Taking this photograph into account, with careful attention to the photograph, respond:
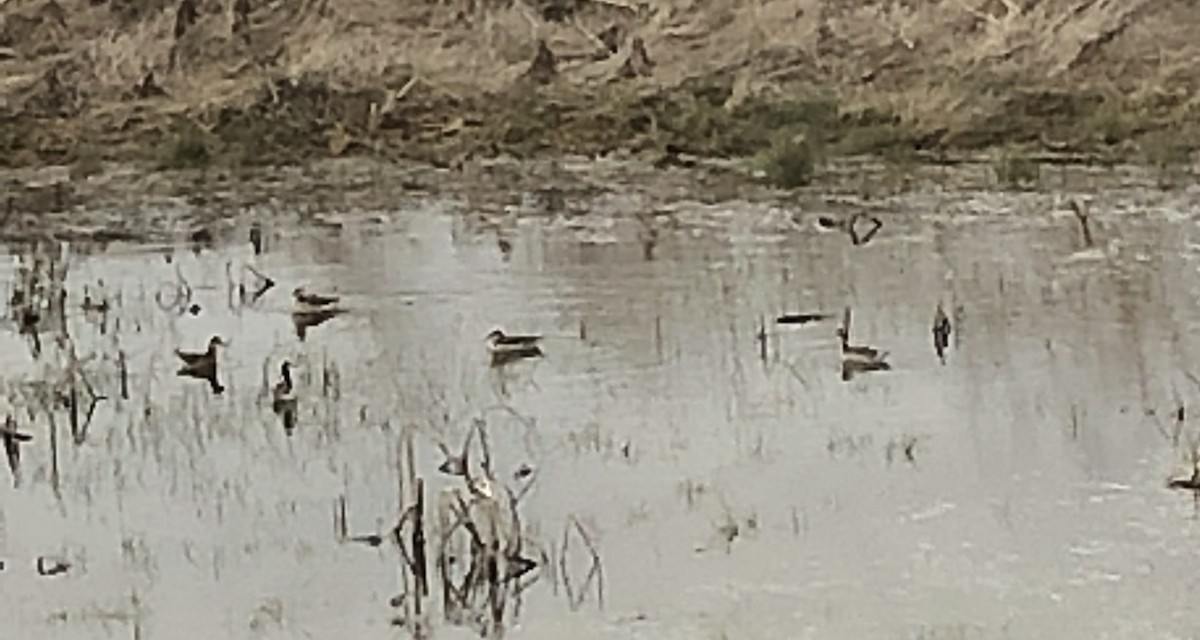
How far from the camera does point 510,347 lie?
8.90m

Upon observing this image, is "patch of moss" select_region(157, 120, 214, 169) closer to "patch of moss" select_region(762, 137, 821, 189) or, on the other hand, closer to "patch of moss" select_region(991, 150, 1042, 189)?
"patch of moss" select_region(762, 137, 821, 189)

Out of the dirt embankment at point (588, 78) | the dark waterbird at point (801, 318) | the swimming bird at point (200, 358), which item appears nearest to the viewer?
the swimming bird at point (200, 358)

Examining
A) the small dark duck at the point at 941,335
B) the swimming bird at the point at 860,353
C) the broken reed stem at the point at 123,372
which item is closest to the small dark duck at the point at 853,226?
the small dark duck at the point at 941,335

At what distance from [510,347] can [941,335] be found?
4.89 feet

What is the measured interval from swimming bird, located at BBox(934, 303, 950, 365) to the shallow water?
61 mm

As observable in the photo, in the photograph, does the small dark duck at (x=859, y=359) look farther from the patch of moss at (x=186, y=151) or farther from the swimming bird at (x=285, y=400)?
the patch of moss at (x=186, y=151)

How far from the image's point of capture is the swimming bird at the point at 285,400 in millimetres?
8117

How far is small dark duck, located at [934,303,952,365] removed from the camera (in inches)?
342

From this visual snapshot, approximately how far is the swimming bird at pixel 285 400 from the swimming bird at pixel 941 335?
2163 millimetres

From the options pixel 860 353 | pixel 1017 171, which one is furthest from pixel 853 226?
pixel 860 353

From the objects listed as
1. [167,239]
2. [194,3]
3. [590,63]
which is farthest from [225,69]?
[167,239]

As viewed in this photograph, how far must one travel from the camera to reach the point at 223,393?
8547 millimetres

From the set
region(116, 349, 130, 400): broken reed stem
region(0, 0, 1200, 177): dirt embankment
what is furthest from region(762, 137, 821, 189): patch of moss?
region(116, 349, 130, 400): broken reed stem

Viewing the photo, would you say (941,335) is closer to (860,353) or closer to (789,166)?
(860,353)
